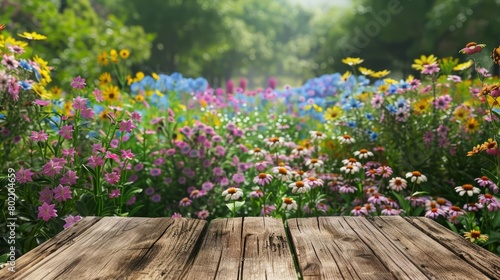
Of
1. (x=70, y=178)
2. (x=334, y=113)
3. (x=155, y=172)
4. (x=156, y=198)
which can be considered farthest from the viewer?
(x=334, y=113)

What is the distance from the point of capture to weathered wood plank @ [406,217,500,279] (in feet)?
5.08

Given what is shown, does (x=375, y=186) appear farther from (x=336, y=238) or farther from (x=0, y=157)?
(x=0, y=157)

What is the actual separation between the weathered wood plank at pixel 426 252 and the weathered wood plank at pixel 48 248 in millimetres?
1157

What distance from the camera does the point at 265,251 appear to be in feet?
5.52

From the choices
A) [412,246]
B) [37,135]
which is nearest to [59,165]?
[37,135]

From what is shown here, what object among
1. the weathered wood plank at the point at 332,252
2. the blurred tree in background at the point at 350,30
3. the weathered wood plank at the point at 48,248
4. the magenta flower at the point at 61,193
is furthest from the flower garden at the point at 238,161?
the blurred tree in background at the point at 350,30

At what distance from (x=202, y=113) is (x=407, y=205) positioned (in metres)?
2.83

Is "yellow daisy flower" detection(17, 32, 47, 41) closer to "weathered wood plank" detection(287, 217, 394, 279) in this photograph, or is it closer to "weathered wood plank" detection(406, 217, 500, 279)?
"weathered wood plank" detection(287, 217, 394, 279)

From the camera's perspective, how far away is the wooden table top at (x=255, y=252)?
1485 mm

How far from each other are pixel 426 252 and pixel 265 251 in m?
0.54

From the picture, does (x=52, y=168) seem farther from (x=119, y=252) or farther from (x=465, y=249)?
(x=465, y=249)

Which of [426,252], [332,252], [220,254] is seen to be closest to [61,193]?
[220,254]

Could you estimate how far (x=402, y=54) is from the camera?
26031 millimetres

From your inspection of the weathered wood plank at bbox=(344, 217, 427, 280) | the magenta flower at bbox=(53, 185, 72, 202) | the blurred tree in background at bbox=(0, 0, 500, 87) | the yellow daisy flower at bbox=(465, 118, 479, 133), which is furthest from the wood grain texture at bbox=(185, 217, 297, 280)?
the blurred tree in background at bbox=(0, 0, 500, 87)
